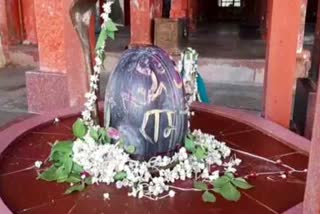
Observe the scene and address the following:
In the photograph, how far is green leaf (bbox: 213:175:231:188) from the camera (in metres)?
1.07

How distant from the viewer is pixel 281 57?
1.75 metres

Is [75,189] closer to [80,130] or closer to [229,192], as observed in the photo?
[80,130]

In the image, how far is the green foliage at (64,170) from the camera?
1.09 metres

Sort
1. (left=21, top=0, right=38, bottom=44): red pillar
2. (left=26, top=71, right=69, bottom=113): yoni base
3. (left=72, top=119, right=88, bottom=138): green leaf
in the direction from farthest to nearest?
(left=21, top=0, right=38, bottom=44): red pillar → (left=26, top=71, right=69, bottom=113): yoni base → (left=72, top=119, right=88, bottom=138): green leaf

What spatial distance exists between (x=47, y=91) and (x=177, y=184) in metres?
1.84

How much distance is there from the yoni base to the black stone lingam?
1.63 meters

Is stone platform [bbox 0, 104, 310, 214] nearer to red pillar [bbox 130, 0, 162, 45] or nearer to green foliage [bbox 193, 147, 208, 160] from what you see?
green foliage [bbox 193, 147, 208, 160]

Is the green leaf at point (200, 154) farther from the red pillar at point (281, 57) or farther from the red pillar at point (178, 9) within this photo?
the red pillar at point (178, 9)

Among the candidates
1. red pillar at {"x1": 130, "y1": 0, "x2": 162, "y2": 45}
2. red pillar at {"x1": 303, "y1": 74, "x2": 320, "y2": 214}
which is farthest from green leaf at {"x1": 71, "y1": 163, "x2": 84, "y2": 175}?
red pillar at {"x1": 130, "y1": 0, "x2": 162, "y2": 45}

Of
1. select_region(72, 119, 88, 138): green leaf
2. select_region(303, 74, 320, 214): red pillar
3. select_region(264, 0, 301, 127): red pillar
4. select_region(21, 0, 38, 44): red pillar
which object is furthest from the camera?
select_region(21, 0, 38, 44): red pillar

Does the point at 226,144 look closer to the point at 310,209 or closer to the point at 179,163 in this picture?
the point at 179,163

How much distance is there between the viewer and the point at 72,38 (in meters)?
2.01

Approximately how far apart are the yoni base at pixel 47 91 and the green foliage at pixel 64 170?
1550 millimetres

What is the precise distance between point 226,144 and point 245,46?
427cm
